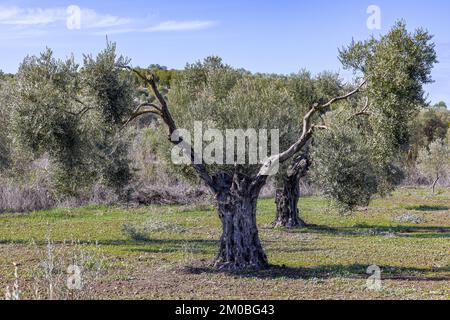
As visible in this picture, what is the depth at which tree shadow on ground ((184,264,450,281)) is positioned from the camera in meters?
15.1

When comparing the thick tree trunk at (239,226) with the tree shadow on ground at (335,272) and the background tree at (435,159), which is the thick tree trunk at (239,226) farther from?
the background tree at (435,159)

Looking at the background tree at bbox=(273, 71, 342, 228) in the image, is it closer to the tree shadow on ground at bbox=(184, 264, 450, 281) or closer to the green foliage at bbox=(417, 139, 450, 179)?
the tree shadow on ground at bbox=(184, 264, 450, 281)

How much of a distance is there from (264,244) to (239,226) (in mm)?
6652

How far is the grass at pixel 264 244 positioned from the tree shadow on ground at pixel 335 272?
29 millimetres

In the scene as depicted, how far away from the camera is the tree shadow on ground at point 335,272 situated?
15055 millimetres

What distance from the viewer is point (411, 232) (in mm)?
26172

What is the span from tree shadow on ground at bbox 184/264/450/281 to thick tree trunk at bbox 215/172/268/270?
388mm

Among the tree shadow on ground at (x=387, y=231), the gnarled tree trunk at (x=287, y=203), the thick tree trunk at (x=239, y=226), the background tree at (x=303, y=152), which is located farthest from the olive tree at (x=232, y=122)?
the tree shadow on ground at (x=387, y=231)

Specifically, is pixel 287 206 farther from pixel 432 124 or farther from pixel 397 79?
pixel 432 124

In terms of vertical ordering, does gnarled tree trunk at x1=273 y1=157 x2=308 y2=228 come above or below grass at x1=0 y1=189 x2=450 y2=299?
above

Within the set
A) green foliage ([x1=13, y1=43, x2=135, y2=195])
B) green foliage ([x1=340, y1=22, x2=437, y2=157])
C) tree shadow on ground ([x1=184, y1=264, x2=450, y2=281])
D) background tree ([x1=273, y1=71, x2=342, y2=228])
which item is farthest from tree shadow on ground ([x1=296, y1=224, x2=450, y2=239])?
green foliage ([x1=13, y1=43, x2=135, y2=195])

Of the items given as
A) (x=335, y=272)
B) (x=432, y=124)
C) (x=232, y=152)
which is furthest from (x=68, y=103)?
(x=432, y=124)

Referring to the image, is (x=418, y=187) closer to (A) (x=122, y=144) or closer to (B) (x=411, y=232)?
(B) (x=411, y=232)

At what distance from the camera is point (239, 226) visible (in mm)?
15484
